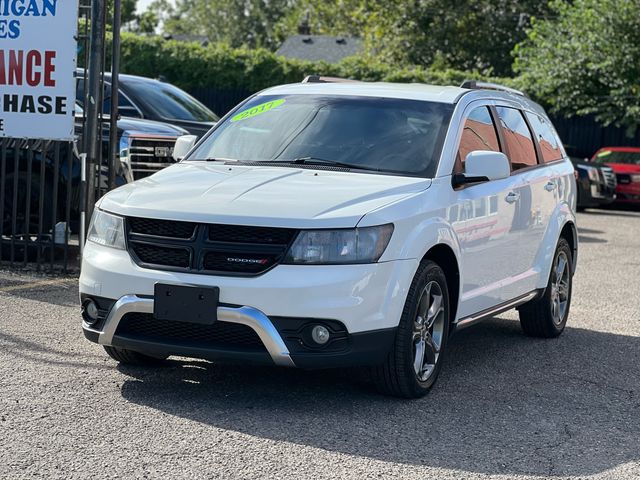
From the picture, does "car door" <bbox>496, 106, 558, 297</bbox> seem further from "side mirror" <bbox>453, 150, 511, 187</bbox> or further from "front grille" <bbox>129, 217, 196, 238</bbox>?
"front grille" <bbox>129, 217, 196, 238</bbox>

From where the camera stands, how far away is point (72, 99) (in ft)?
31.9

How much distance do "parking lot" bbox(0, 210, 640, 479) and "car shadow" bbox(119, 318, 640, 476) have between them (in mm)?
11

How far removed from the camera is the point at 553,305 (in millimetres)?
8523

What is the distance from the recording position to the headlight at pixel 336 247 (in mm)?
5621

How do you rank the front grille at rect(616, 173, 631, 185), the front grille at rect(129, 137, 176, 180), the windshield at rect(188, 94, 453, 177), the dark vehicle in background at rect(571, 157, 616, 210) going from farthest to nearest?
the front grille at rect(616, 173, 631, 185) < the dark vehicle in background at rect(571, 157, 616, 210) < the front grille at rect(129, 137, 176, 180) < the windshield at rect(188, 94, 453, 177)

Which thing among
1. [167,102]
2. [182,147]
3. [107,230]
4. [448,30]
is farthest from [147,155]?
[448,30]

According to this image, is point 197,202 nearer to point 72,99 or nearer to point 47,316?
point 47,316

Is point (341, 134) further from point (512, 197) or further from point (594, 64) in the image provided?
point (594, 64)

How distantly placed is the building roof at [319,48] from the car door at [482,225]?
59304mm

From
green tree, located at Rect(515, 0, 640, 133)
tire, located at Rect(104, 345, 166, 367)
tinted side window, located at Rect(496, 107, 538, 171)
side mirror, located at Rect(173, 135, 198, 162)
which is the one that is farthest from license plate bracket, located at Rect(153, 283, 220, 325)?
green tree, located at Rect(515, 0, 640, 133)

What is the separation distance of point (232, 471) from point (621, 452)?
1890 mm

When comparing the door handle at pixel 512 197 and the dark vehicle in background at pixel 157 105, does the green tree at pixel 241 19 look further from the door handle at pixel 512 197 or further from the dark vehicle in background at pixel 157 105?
the door handle at pixel 512 197

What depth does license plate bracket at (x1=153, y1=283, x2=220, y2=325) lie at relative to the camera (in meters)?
5.61

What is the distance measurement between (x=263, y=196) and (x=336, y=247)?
537 mm
